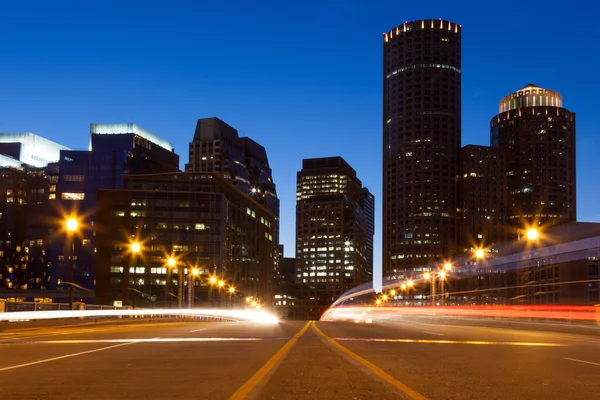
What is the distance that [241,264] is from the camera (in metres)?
187

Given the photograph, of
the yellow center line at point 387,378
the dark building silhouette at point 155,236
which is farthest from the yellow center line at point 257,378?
the dark building silhouette at point 155,236

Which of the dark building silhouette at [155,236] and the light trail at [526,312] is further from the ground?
the dark building silhouette at [155,236]

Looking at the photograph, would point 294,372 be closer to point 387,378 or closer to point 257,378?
point 257,378

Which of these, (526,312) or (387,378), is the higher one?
(387,378)

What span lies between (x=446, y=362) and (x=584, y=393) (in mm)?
4455

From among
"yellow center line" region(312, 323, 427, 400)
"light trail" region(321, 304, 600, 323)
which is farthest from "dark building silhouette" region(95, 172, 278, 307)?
"yellow center line" region(312, 323, 427, 400)

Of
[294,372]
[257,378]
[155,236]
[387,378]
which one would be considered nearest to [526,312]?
[294,372]

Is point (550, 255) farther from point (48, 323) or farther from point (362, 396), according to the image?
point (362, 396)

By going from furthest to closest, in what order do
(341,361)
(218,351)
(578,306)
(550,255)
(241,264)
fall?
1. (241,264)
2. (550,255)
3. (578,306)
4. (218,351)
5. (341,361)

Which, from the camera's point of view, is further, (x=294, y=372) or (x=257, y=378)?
(x=294, y=372)

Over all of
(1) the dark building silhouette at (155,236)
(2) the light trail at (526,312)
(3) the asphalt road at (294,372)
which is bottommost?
(2) the light trail at (526,312)

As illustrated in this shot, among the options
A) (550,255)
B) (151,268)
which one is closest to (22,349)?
(550,255)

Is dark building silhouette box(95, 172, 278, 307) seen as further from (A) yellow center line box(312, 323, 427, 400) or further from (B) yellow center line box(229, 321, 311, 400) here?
(A) yellow center line box(312, 323, 427, 400)

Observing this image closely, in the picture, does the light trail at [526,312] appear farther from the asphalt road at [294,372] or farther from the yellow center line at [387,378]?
the yellow center line at [387,378]
